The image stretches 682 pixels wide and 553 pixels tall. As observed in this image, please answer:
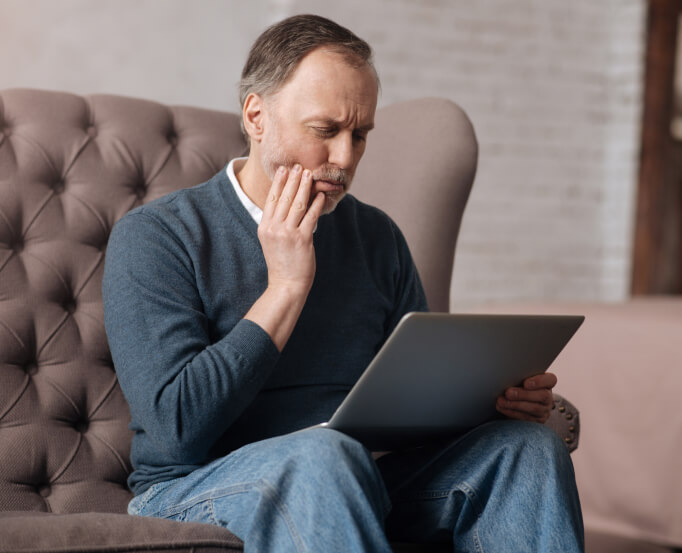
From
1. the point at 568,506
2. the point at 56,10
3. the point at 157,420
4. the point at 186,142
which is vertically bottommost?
the point at 568,506

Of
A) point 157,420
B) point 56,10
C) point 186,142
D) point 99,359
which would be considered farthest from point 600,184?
point 157,420

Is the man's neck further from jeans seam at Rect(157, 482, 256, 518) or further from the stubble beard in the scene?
jeans seam at Rect(157, 482, 256, 518)

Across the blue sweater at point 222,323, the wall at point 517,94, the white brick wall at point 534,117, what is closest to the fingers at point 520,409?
the blue sweater at point 222,323

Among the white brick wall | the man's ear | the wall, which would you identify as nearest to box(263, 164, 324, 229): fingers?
the man's ear

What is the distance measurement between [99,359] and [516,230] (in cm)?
273

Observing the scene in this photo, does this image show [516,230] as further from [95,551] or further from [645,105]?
A: [95,551]

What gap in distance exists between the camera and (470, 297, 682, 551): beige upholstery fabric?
6.72 ft

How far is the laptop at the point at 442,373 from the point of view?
3.27 ft

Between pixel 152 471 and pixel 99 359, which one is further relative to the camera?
pixel 99 359

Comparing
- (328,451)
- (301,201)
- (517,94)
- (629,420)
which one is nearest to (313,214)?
(301,201)

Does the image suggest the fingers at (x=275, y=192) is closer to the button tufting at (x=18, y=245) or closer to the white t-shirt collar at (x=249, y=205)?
the white t-shirt collar at (x=249, y=205)

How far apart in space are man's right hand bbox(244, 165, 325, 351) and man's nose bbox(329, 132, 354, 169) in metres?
0.05

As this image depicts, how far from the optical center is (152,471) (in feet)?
4.04

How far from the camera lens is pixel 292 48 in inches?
51.4
